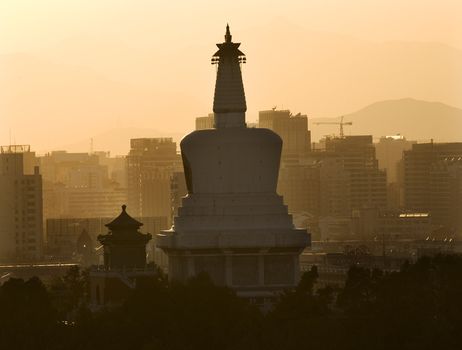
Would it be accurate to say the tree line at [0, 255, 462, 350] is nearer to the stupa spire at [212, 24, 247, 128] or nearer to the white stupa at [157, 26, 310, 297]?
the white stupa at [157, 26, 310, 297]

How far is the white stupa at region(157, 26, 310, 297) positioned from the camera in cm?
12569

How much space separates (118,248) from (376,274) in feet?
43.8

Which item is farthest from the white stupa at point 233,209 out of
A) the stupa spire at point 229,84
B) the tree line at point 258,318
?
the tree line at point 258,318

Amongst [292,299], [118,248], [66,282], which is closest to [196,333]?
[292,299]

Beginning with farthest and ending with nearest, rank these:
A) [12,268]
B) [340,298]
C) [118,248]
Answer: [12,268] < [118,248] < [340,298]

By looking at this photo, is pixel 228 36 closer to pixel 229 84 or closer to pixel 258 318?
pixel 229 84

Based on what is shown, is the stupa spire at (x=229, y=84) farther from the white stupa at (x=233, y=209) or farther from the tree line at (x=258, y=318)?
the tree line at (x=258, y=318)

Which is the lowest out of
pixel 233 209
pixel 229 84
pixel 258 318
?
pixel 258 318

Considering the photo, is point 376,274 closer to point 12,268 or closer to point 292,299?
point 292,299

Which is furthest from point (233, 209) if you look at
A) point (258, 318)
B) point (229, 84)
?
point (258, 318)

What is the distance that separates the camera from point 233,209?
418 feet

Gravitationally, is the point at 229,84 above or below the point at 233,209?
above

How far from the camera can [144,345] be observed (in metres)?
98.8

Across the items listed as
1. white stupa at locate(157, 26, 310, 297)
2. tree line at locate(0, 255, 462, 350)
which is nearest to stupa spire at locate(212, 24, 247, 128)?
white stupa at locate(157, 26, 310, 297)
